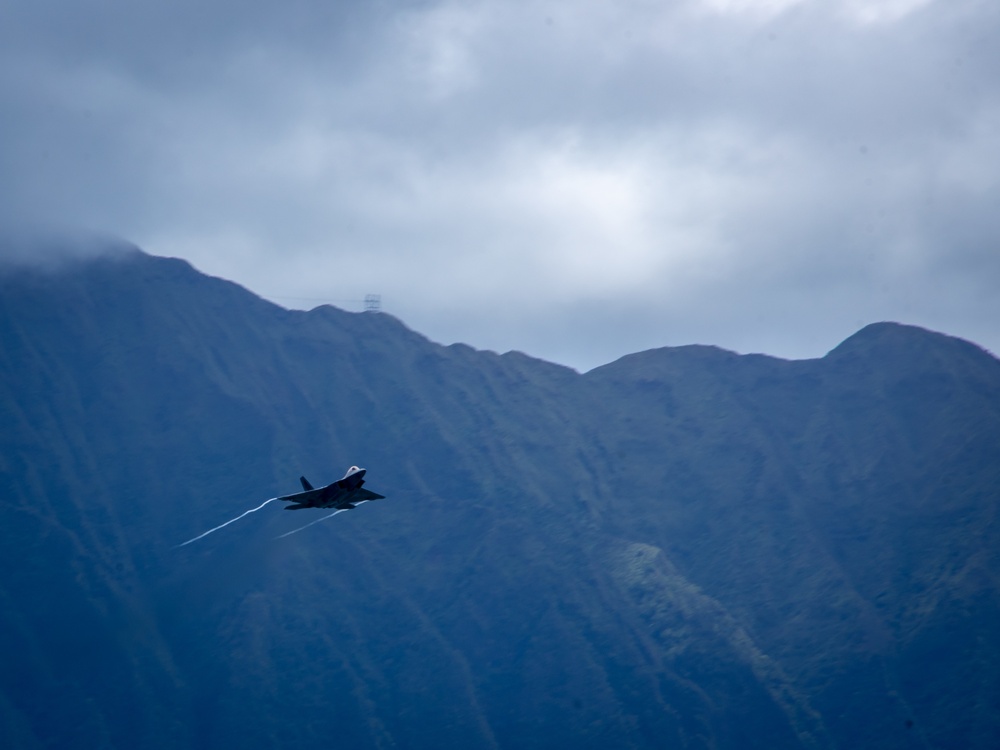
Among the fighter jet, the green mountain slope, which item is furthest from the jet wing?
the green mountain slope

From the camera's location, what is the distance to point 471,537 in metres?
112

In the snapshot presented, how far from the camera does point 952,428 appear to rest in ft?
400

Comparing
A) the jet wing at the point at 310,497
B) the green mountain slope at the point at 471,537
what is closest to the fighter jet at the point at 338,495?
the jet wing at the point at 310,497

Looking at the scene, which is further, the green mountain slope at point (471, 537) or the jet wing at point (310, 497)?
the green mountain slope at point (471, 537)

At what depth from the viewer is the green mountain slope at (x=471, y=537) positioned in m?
93.6

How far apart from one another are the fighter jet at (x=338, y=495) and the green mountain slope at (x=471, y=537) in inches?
1690

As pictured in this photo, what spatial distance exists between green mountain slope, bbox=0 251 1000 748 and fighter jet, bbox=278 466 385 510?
42935 millimetres

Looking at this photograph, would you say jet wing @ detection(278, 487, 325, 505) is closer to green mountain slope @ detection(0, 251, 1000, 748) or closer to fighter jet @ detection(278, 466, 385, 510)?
fighter jet @ detection(278, 466, 385, 510)

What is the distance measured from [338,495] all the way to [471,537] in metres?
57.5

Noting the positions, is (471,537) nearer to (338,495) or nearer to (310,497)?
(338,495)

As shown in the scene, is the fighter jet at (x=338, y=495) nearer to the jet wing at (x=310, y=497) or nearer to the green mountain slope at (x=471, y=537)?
the jet wing at (x=310, y=497)

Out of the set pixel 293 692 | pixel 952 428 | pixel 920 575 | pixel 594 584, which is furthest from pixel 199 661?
pixel 952 428

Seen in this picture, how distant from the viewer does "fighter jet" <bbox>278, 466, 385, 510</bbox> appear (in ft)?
179

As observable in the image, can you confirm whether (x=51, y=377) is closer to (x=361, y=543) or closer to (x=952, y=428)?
(x=361, y=543)
